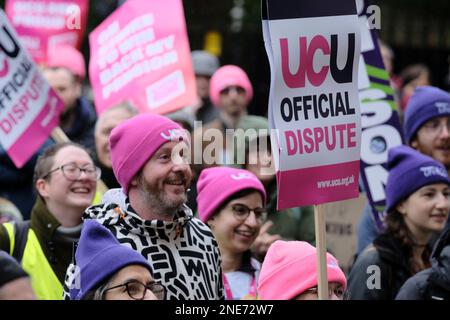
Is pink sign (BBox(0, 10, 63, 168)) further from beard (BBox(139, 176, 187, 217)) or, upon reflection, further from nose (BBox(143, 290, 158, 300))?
nose (BBox(143, 290, 158, 300))

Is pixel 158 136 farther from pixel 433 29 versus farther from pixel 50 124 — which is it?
pixel 433 29

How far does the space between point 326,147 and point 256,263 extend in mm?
1507

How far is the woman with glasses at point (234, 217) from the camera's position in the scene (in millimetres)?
6371

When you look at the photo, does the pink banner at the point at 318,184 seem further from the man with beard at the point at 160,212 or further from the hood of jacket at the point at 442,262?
the hood of jacket at the point at 442,262

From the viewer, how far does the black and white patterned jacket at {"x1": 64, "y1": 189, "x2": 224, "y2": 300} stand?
200 inches

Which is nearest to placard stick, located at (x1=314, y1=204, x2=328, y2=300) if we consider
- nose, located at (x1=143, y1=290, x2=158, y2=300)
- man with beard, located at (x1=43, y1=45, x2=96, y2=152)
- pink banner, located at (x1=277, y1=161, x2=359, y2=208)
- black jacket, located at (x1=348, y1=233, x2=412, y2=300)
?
pink banner, located at (x1=277, y1=161, x2=359, y2=208)

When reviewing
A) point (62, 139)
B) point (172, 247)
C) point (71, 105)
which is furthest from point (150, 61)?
point (172, 247)

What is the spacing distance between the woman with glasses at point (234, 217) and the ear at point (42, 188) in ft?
2.72

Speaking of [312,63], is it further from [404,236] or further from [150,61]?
[150,61]

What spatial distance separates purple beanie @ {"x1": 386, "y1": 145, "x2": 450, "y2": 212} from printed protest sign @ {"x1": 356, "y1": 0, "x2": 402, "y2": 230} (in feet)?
1.66

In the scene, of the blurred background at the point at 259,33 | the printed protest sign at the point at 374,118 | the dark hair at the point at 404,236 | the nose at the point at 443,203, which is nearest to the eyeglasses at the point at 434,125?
the printed protest sign at the point at 374,118

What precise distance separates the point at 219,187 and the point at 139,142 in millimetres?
1199

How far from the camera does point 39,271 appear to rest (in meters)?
5.80
